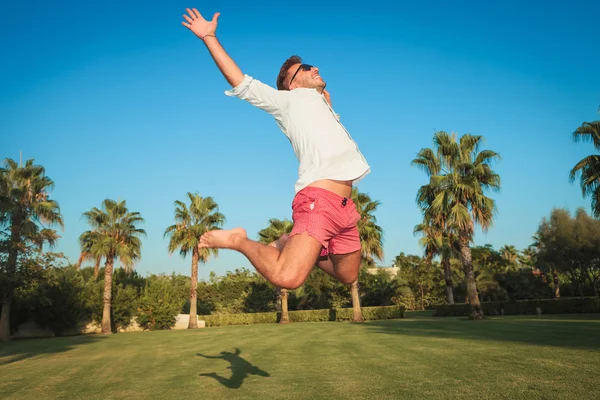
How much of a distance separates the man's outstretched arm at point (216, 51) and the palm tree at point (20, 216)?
2715 cm

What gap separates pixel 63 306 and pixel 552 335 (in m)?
36.7

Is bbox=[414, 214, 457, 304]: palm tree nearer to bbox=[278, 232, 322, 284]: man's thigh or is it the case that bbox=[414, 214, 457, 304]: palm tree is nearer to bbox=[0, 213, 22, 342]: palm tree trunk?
bbox=[0, 213, 22, 342]: palm tree trunk

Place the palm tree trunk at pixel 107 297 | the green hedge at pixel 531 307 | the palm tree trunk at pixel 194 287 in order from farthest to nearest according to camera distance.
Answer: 1. the palm tree trunk at pixel 194 287
2. the palm tree trunk at pixel 107 297
3. the green hedge at pixel 531 307

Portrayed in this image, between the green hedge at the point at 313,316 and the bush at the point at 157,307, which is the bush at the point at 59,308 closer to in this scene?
the bush at the point at 157,307

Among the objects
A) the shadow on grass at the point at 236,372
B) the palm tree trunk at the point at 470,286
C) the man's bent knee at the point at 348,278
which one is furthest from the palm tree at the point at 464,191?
the man's bent knee at the point at 348,278

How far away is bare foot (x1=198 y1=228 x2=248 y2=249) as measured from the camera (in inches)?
140

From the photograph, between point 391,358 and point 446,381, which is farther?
point 391,358

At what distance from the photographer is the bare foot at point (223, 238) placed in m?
3.55

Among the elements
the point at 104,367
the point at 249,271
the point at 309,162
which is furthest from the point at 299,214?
the point at 249,271

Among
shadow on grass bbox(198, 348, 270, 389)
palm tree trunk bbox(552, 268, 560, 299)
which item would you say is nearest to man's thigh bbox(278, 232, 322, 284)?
shadow on grass bbox(198, 348, 270, 389)

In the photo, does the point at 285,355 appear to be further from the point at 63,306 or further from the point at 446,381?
the point at 63,306

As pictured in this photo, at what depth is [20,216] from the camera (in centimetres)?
3241

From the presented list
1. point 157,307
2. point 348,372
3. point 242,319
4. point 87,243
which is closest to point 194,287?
point 157,307

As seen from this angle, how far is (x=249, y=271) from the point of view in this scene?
2291 inches
